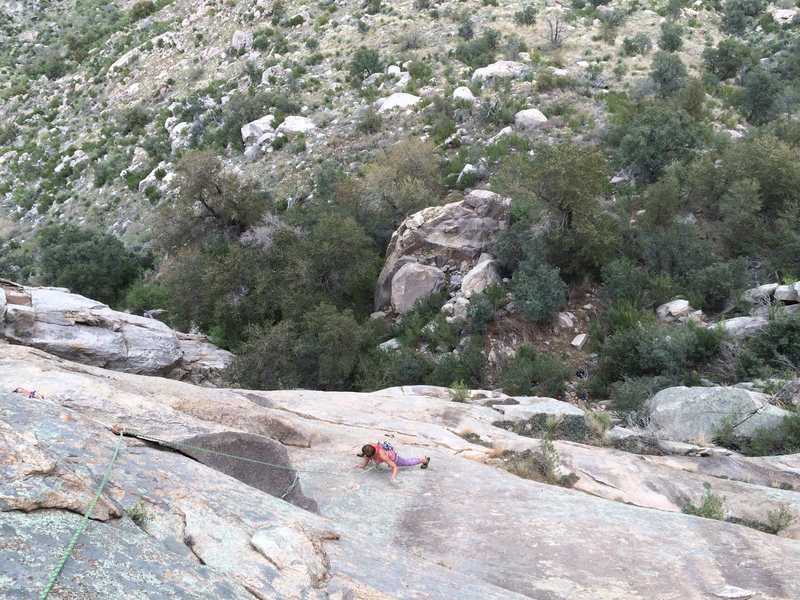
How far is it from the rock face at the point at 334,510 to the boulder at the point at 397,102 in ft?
68.3

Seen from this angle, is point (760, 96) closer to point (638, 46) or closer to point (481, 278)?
point (638, 46)

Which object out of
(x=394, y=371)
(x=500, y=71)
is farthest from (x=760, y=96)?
(x=394, y=371)

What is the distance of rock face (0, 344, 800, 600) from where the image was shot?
9.99 ft

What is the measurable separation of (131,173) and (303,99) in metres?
9.85

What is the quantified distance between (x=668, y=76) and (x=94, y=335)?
2375 centimetres

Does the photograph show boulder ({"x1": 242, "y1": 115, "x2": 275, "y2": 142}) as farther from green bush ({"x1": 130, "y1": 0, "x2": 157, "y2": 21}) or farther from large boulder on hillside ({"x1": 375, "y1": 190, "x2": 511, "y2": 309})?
green bush ({"x1": 130, "y1": 0, "x2": 157, "y2": 21})

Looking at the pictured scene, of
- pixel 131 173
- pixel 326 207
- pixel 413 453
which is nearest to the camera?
pixel 413 453

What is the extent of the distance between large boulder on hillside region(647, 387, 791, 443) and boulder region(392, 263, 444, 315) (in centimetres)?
846

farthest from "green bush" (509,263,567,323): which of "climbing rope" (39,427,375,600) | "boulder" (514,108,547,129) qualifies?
"boulder" (514,108,547,129)

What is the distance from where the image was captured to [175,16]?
42.7 meters

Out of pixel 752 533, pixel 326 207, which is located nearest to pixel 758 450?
pixel 752 533

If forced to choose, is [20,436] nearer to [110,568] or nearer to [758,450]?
[110,568]

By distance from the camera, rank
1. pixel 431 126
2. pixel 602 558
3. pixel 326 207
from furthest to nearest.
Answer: pixel 431 126 < pixel 326 207 < pixel 602 558

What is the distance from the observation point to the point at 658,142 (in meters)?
19.1
